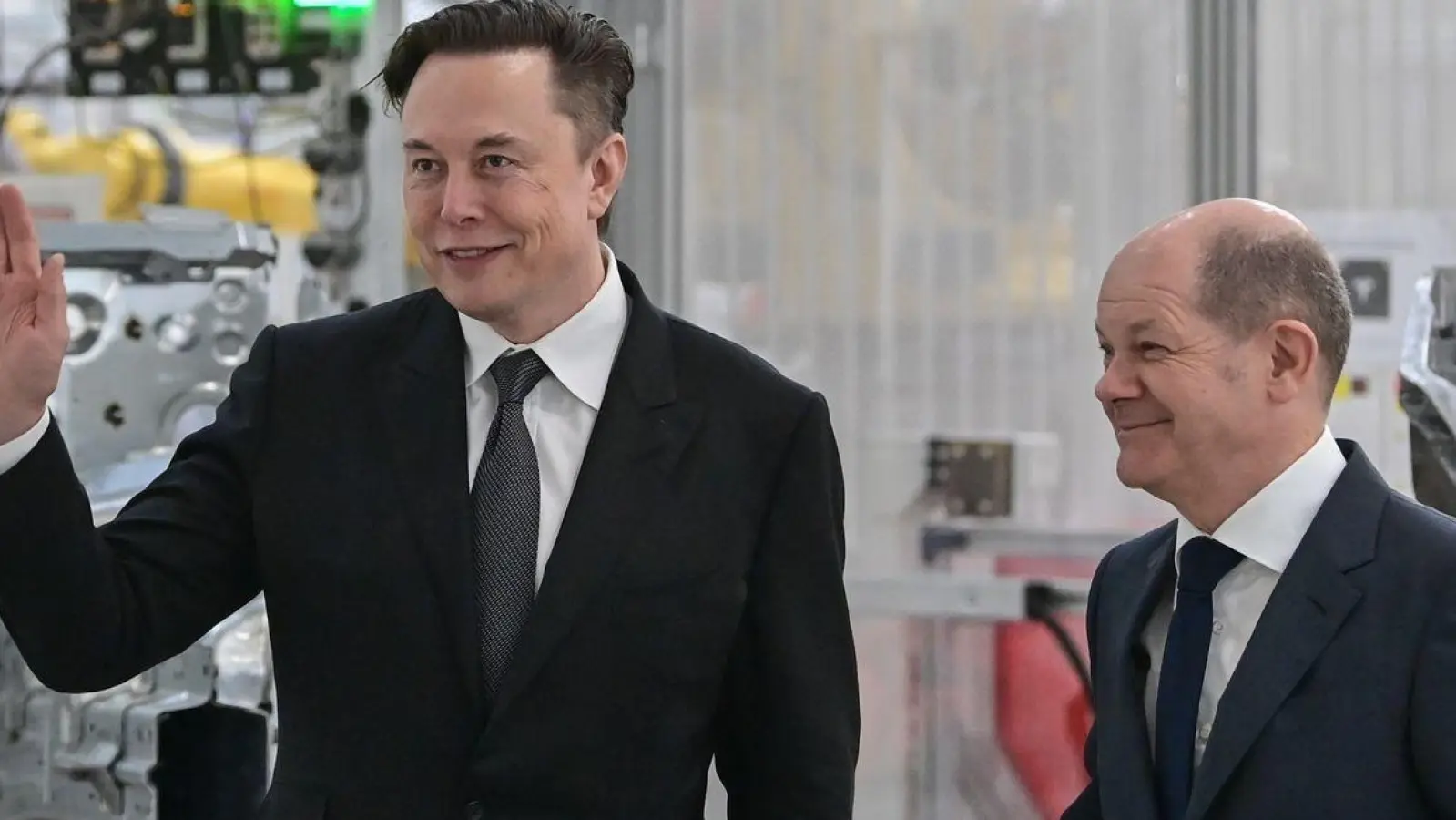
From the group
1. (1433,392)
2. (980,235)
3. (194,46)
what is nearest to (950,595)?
(980,235)

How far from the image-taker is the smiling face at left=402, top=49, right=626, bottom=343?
132 centimetres

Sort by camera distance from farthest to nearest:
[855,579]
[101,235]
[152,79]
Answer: [152,79] → [855,579] → [101,235]

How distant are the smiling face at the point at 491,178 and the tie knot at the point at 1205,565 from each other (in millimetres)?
580

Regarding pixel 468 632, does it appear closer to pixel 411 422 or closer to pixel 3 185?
pixel 411 422

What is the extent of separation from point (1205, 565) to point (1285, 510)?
0.26 ft

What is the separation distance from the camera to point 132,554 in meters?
1.32

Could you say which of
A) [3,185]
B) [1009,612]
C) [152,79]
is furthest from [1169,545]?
[152,79]

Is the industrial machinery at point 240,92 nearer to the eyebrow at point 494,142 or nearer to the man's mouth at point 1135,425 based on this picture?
the eyebrow at point 494,142

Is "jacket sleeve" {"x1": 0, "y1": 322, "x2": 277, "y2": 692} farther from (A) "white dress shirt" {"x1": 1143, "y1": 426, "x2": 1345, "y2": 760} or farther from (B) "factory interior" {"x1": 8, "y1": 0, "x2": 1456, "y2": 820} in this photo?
(B) "factory interior" {"x1": 8, "y1": 0, "x2": 1456, "y2": 820}

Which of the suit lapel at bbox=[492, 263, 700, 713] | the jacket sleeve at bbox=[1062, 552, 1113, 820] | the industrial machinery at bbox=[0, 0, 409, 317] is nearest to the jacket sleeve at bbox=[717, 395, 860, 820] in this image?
the suit lapel at bbox=[492, 263, 700, 713]

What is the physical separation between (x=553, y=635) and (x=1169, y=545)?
53 cm

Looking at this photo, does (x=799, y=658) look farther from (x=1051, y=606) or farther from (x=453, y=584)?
(x=1051, y=606)

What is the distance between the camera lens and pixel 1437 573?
116cm

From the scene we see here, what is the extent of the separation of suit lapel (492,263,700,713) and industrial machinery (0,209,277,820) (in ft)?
3.35
